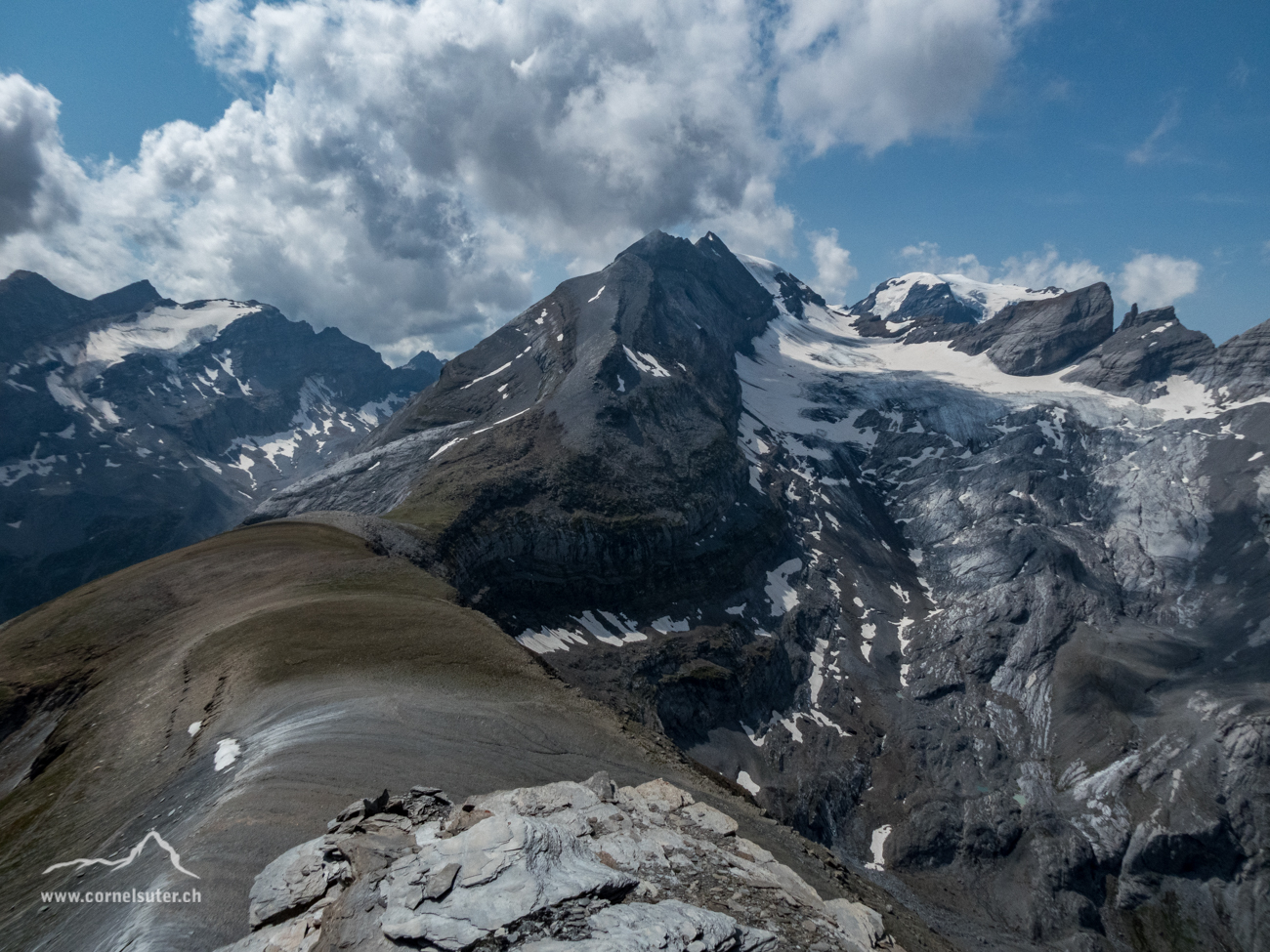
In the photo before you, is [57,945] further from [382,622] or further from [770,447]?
[770,447]

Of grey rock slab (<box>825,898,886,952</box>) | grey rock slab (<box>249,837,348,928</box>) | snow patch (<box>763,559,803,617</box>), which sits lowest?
grey rock slab (<box>825,898,886,952</box>)

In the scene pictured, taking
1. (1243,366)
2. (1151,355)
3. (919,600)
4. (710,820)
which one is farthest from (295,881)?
(1151,355)

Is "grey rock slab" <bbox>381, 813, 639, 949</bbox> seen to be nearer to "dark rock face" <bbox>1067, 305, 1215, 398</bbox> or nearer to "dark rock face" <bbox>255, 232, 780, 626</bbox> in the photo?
"dark rock face" <bbox>255, 232, 780, 626</bbox>

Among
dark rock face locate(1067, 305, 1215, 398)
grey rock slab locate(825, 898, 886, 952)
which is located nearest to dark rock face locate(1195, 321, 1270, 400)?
dark rock face locate(1067, 305, 1215, 398)

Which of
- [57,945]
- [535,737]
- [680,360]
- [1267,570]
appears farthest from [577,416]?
[1267,570]

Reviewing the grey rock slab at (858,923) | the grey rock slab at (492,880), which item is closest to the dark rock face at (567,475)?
the grey rock slab at (492,880)
